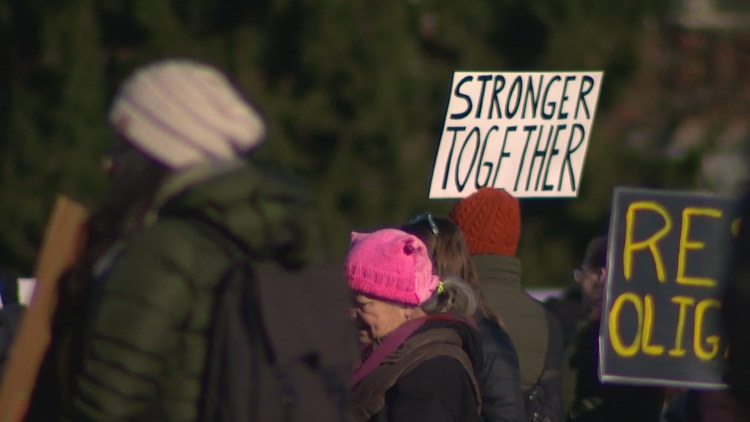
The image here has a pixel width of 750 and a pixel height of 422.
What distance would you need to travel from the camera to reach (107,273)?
8.69ft

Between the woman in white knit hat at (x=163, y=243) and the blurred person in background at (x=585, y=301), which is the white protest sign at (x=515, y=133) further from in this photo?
the woman in white knit hat at (x=163, y=243)

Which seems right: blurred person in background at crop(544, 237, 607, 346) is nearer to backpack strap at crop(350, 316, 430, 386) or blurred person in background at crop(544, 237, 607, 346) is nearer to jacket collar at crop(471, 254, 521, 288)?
jacket collar at crop(471, 254, 521, 288)

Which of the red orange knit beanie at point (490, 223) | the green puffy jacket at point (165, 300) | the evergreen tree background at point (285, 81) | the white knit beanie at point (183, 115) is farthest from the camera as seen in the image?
the evergreen tree background at point (285, 81)

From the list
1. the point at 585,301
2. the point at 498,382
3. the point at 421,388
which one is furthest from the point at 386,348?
the point at 585,301

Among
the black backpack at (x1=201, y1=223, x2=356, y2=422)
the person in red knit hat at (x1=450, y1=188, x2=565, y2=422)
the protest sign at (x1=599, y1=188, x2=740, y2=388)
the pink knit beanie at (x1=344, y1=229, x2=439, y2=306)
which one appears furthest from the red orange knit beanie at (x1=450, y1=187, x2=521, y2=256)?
the black backpack at (x1=201, y1=223, x2=356, y2=422)

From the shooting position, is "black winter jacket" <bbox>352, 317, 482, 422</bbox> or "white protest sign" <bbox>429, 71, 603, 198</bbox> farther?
"white protest sign" <bbox>429, 71, 603, 198</bbox>

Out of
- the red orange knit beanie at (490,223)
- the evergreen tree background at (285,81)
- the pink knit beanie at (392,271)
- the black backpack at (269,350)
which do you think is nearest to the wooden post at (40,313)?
the black backpack at (269,350)

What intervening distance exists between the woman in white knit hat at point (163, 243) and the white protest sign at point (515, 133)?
10.4 feet

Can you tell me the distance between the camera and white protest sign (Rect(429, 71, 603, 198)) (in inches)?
234

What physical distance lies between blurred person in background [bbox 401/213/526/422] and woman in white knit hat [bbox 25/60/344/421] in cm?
156

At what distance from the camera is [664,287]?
17.4 feet

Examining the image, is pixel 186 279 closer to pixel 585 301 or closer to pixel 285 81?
pixel 585 301

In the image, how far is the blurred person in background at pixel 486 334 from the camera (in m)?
4.20

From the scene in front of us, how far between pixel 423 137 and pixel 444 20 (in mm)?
849
